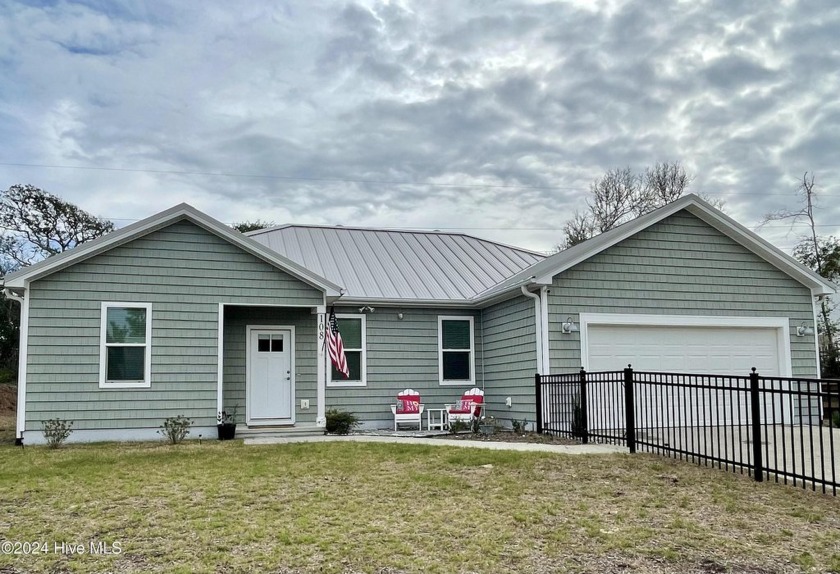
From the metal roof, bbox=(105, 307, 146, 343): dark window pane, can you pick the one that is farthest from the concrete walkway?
the metal roof

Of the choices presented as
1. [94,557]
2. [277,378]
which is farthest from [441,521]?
[277,378]

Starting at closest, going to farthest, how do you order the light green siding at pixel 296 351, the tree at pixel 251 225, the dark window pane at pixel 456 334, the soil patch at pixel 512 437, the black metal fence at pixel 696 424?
the black metal fence at pixel 696 424 → the soil patch at pixel 512 437 → the light green siding at pixel 296 351 → the dark window pane at pixel 456 334 → the tree at pixel 251 225

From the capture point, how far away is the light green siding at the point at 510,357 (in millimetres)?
13102

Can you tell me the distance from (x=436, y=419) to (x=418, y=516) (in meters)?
8.95

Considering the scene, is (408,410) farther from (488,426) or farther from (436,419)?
(488,426)

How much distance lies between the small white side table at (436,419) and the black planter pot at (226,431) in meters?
4.00

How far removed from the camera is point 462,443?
10828 millimetres

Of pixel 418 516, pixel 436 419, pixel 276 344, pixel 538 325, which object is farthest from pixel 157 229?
pixel 418 516

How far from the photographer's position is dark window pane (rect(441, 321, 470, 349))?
1536cm

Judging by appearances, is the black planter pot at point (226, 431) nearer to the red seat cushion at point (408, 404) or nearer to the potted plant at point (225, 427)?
the potted plant at point (225, 427)

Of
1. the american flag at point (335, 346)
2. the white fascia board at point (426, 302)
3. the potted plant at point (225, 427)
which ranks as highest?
the white fascia board at point (426, 302)

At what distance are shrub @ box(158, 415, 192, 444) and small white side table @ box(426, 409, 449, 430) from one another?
4.77m

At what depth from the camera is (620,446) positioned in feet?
33.7

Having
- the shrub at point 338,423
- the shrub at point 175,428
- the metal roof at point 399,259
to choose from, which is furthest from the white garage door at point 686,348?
the shrub at point 175,428
